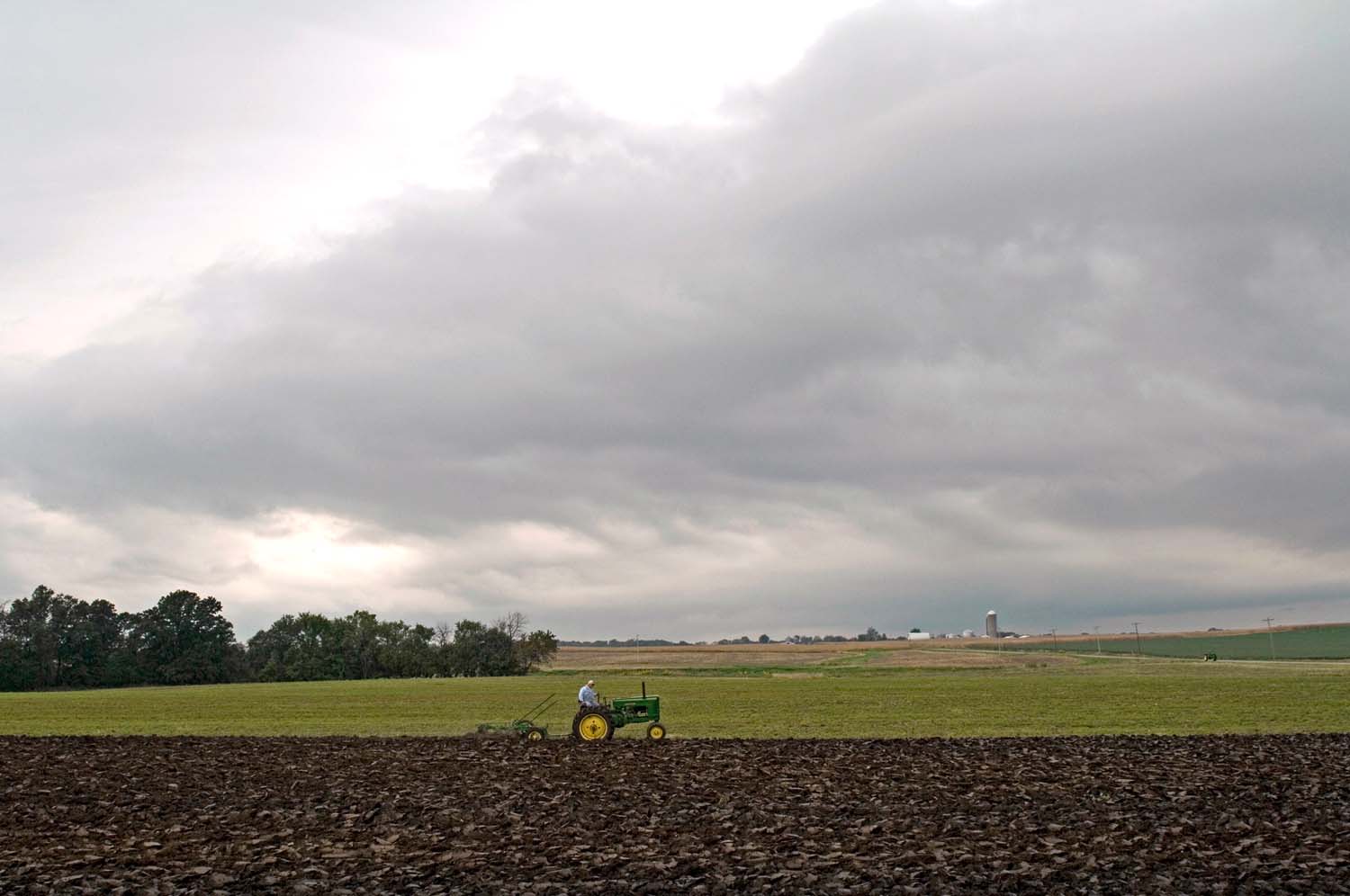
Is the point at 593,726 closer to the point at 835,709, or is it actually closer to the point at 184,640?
the point at 835,709

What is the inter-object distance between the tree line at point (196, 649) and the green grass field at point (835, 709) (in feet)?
224

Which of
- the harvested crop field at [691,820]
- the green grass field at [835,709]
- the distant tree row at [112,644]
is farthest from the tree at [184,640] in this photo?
the harvested crop field at [691,820]

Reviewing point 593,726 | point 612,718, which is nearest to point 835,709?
point 612,718

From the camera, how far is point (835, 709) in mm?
55000

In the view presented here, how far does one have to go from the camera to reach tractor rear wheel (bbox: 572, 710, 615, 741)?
36219 millimetres

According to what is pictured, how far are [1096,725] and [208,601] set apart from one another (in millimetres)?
150641

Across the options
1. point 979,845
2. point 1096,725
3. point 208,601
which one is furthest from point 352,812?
point 208,601

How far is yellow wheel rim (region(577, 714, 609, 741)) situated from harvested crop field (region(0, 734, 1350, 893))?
79.9 inches

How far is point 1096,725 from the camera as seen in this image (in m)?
44.3

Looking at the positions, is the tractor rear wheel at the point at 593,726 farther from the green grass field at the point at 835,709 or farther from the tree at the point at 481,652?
the tree at the point at 481,652

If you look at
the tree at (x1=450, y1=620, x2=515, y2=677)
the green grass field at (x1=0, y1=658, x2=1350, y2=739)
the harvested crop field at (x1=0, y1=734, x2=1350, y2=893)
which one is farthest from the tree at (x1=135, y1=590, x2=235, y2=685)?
the harvested crop field at (x1=0, y1=734, x2=1350, y2=893)

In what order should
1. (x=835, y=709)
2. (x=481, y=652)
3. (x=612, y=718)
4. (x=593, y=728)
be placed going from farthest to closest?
1. (x=481, y=652)
2. (x=835, y=709)
3. (x=612, y=718)
4. (x=593, y=728)

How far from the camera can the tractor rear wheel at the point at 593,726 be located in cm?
3622

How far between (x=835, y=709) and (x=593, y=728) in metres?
21.7
